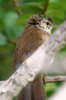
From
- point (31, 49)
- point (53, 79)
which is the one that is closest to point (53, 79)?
point (53, 79)

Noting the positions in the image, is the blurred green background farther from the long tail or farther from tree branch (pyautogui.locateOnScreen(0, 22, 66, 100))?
tree branch (pyautogui.locateOnScreen(0, 22, 66, 100))

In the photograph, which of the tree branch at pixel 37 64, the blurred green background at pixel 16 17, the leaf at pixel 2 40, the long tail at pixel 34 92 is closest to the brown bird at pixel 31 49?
the long tail at pixel 34 92

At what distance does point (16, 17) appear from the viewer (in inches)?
161

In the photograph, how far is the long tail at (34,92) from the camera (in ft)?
7.98

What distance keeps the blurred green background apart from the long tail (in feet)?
2.83

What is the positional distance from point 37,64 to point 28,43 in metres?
1.43

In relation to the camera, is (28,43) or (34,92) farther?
(28,43)

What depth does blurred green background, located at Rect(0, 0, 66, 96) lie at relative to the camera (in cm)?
357

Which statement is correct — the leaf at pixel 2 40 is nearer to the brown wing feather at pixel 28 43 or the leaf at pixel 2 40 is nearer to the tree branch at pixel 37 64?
the brown wing feather at pixel 28 43

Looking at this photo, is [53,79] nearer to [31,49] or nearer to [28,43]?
[31,49]

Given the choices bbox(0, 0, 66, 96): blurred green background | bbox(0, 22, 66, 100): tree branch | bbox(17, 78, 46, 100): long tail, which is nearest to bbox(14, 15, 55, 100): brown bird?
bbox(17, 78, 46, 100): long tail

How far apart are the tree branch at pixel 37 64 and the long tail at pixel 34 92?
94cm

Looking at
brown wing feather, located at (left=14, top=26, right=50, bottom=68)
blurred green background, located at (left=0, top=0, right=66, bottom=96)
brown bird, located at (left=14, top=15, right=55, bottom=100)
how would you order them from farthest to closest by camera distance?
blurred green background, located at (left=0, top=0, right=66, bottom=96) → brown wing feather, located at (left=14, top=26, right=50, bottom=68) → brown bird, located at (left=14, top=15, right=55, bottom=100)

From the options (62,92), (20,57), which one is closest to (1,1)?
(20,57)
